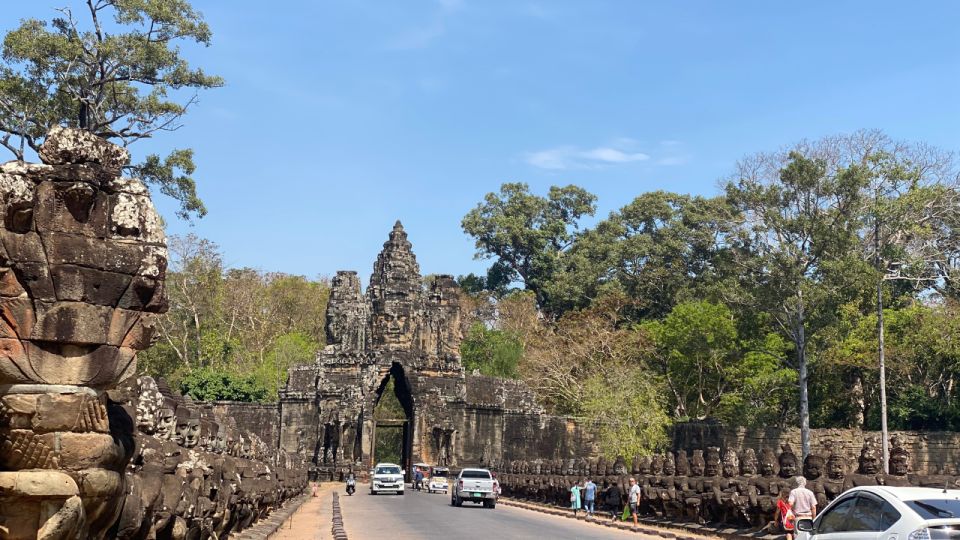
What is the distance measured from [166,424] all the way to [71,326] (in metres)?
3.83

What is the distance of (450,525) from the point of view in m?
22.3

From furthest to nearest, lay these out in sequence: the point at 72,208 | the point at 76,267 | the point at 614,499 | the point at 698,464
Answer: the point at 614,499
the point at 698,464
the point at 72,208
the point at 76,267

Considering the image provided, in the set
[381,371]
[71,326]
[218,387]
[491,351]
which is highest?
[491,351]

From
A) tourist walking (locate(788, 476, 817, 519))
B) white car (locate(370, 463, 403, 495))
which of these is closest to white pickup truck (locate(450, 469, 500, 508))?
white car (locate(370, 463, 403, 495))

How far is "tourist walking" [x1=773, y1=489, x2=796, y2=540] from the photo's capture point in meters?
14.6

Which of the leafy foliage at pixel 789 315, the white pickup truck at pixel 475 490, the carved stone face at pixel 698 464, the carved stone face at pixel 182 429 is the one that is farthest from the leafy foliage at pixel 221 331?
the carved stone face at pixel 182 429

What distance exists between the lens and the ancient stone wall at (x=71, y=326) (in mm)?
5781

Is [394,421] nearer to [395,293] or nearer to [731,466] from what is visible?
[395,293]

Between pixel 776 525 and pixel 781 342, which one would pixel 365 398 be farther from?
pixel 776 525

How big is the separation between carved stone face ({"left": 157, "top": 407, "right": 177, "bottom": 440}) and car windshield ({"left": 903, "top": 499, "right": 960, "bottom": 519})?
6367 mm

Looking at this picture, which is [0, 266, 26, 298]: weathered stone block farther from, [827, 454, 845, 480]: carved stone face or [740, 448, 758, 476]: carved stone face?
[740, 448, 758, 476]: carved stone face

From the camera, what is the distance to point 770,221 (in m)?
41.5

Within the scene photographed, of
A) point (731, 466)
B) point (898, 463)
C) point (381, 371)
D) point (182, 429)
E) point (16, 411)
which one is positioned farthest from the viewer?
point (381, 371)

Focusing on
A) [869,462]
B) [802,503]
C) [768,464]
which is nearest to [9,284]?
[802,503]
